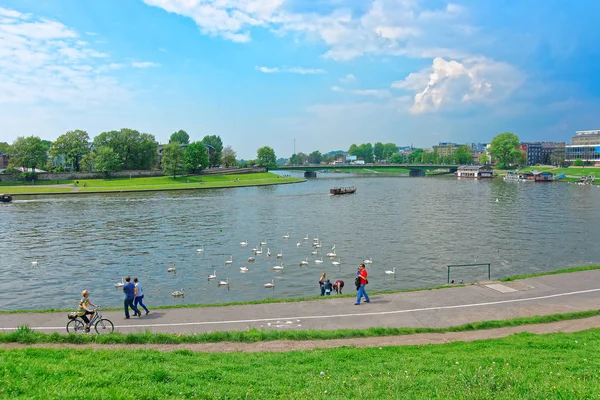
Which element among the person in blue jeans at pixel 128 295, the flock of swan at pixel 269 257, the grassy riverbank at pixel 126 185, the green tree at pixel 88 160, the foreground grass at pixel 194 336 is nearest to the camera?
the foreground grass at pixel 194 336

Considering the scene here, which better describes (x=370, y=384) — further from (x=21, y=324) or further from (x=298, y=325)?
(x=21, y=324)

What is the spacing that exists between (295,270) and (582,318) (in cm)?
2062

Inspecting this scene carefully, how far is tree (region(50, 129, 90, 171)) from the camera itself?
152 metres

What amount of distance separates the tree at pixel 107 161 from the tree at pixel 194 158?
22.1m

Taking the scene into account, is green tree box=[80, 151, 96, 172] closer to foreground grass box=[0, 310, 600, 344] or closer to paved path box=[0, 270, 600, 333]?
paved path box=[0, 270, 600, 333]

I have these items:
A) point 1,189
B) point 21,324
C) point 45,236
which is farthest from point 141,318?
point 1,189

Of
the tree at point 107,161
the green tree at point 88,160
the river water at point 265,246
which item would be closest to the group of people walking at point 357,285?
the river water at point 265,246

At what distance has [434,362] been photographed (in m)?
13.2

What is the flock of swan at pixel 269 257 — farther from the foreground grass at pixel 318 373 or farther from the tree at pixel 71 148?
A: the tree at pixel 71 148

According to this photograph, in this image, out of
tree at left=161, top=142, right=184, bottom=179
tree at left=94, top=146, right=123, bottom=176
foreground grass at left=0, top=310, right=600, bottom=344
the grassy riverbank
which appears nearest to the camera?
foreground grass at left=0, top=310, right=600, bottom=344

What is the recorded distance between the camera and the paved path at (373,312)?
741 inches

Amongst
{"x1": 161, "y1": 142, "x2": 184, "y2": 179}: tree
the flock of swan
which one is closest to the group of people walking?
the flock of swan

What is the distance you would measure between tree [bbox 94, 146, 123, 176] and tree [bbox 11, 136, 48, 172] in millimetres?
20449

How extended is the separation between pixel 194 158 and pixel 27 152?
52705 millimetres
